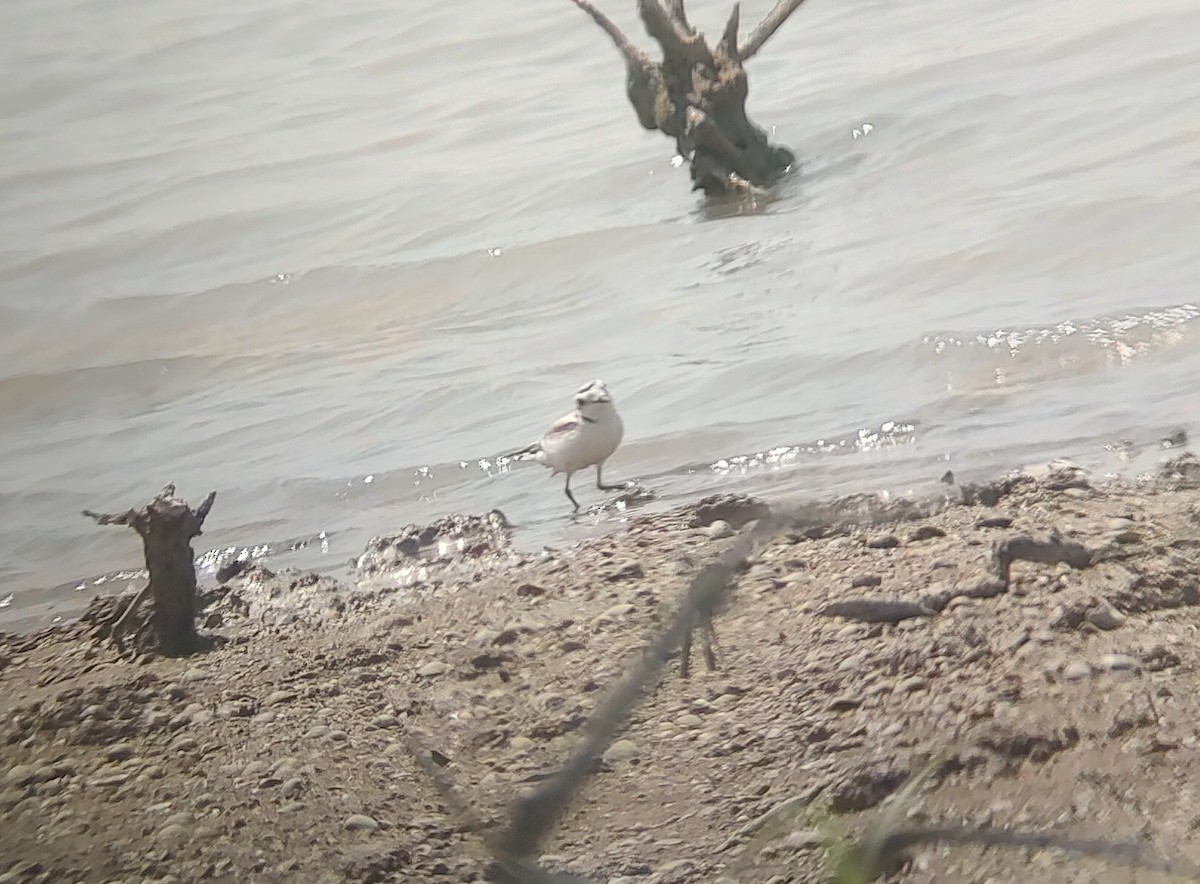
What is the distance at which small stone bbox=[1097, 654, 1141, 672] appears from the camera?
9.84 feet

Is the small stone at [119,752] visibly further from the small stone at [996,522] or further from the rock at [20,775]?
the small stone at [996,522]

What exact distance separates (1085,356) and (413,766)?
3945 millimetres

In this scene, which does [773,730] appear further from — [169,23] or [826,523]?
[169,23]

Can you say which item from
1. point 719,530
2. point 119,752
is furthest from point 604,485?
point 119,752

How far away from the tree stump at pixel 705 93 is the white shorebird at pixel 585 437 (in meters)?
4.92

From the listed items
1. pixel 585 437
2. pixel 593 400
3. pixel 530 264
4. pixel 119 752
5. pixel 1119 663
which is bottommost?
pixel 1119 663

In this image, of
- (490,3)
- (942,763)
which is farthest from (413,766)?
(490,3)

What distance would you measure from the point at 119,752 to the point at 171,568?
95 cm

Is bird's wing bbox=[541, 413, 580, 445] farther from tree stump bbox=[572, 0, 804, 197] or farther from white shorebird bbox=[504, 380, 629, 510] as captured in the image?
tree stump bbox=[572, 0, 804, 197]

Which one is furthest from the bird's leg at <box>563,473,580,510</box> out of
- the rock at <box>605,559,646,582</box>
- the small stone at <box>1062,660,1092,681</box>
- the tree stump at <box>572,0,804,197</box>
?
the tree stump at <box>572,0,804,197</box>

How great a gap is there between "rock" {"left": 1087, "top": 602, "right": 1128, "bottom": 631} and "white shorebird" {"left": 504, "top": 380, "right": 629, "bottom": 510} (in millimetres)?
2720

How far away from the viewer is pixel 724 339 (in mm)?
7543

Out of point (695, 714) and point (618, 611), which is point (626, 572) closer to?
point (618, 611)

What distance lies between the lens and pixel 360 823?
304 cm
